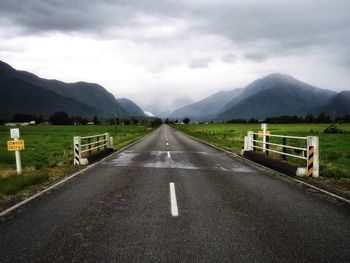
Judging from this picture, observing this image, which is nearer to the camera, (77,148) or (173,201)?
(173,201)

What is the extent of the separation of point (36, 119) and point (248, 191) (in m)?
194

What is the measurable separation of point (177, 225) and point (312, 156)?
24.2 ft

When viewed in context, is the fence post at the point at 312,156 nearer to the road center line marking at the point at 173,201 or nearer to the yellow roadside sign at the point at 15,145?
the road center line marking at the point at 173,201

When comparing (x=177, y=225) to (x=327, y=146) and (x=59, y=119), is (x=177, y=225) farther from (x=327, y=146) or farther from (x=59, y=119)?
(x=59, y=119)

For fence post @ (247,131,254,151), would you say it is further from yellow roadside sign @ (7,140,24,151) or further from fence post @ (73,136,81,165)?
yellow roadside sign @ (7,140,24,151)

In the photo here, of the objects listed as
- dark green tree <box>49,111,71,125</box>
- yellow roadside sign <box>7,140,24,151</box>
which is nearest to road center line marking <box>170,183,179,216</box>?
yellow roadside sign <box>7,140,24,151</box>

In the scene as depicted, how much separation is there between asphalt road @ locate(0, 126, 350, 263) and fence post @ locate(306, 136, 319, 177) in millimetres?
2222

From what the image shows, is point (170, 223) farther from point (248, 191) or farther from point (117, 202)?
point (248, 191)

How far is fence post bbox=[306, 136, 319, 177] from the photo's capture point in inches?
432

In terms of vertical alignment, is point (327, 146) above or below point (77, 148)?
below

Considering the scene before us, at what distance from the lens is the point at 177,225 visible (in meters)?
5.57

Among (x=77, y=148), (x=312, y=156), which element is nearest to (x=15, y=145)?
(x=77, y=148)

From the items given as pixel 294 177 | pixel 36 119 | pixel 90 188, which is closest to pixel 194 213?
pixel 90 188

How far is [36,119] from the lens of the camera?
184 meters
